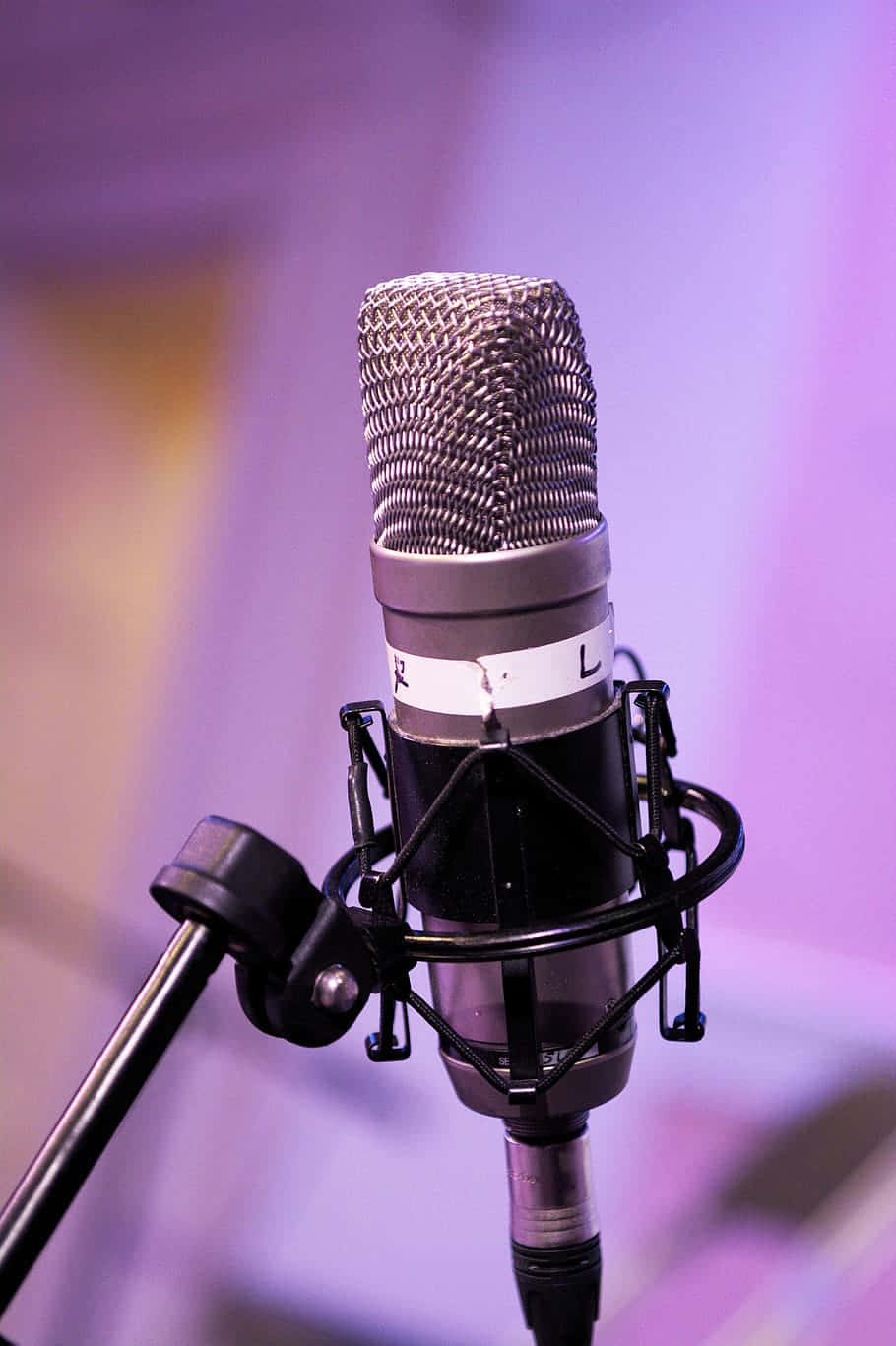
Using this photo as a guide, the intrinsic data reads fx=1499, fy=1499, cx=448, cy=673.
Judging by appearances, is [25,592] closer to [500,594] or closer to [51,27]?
[51,27]

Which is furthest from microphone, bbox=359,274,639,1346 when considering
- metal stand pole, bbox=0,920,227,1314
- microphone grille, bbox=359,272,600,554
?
metal stand pole, bbox=0,920,227,1314

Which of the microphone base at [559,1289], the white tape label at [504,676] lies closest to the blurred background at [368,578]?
the microphone base at [559,1289]

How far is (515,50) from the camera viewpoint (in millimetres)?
1151

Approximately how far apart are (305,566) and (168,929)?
1.03ft

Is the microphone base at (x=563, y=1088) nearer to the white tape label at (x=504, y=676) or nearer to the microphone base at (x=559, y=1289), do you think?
the microphone base at (x=559, y=1289)

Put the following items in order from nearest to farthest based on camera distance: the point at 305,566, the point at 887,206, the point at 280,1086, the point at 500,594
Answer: the point at 500,594 → the point at 887,206 → the point at 280,1086 → the point at 305,566

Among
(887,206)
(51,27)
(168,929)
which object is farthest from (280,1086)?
(51,27)

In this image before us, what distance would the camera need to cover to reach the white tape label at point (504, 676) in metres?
0.62

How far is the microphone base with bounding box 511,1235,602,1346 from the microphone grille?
0.33m

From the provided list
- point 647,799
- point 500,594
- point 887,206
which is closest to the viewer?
point 500,594

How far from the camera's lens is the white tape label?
0.62 m

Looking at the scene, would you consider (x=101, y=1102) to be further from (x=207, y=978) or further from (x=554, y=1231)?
(x=554, y=1231)

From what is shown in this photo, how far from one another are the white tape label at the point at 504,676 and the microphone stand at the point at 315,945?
21 mm

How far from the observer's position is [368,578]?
1.20 metres
